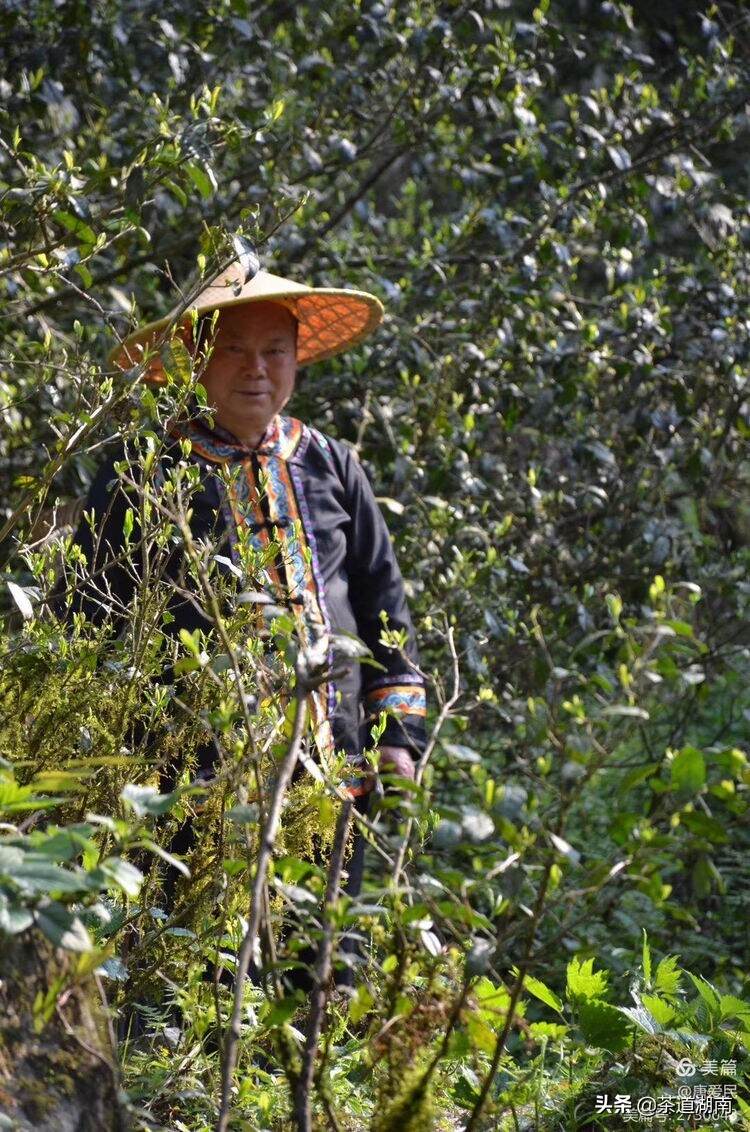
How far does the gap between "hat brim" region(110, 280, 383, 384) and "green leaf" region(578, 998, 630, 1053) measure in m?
1.67

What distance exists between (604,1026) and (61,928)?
4.06 feet

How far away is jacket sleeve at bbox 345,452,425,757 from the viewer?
3256 mm

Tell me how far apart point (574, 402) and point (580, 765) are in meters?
3.46

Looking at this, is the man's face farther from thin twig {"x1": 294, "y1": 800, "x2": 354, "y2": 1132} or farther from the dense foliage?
thin twig {"x1": 294, "y1": 800, "x2": 354, "y2": 1132}

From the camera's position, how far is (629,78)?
4.71 m

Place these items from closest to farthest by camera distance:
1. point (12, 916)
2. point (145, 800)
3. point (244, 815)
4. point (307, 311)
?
point (12, 916), point (145, 800), point (244, 815), point (307, 311)

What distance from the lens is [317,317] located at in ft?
11.7

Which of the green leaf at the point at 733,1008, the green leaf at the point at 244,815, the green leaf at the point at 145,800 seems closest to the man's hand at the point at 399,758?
the green leaf at the point at 733,1008

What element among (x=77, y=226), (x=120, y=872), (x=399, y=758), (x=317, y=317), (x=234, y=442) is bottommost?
(x=399, y=758)

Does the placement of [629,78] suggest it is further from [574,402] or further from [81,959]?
[81,959]

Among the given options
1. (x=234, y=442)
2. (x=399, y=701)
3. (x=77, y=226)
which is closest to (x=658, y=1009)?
(x=399, y=701)

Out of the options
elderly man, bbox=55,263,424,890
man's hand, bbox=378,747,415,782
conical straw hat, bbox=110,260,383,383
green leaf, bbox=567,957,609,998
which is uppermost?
conical straw hat, bbox=110,260,383,383

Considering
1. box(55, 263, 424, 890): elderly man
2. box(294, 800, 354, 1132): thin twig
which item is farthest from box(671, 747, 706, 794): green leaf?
box(55, 263, 424, 890): elderly man

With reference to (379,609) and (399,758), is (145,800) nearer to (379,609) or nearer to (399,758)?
(399,758)
